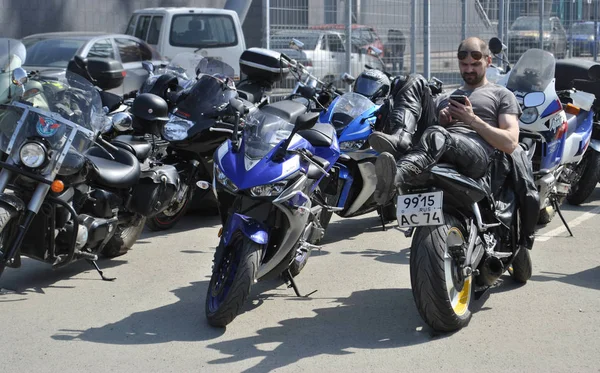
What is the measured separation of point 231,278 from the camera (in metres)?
5.27

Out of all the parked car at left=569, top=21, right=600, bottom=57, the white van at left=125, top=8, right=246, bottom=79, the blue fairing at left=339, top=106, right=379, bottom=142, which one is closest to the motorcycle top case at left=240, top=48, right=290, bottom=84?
the blue fairing at left=339, top=106, right=379, bottom=142

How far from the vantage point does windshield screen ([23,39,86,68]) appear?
43.6 feet

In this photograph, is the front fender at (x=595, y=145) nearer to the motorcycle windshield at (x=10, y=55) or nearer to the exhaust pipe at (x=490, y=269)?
the exhaust pipe at (x=490, y=269)

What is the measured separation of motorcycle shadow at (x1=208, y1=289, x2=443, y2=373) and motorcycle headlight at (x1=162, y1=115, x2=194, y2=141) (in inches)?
98.3

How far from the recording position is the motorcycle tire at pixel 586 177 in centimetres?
933

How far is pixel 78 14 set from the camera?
18.9m

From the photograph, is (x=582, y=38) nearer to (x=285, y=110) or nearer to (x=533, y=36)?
(x=533, y=36)

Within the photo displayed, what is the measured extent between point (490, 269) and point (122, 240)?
2845 mm

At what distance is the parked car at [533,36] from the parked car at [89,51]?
5.88m

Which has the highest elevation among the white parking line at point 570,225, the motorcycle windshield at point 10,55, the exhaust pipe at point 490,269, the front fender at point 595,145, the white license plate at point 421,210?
the motorcycle windshield at point 10,55

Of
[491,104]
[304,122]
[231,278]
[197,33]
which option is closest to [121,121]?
[304,122]

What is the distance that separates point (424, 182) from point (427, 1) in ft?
31.7

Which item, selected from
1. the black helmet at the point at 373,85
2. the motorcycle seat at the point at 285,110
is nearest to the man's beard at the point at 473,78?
the motorcycle seat at the point at 285,110

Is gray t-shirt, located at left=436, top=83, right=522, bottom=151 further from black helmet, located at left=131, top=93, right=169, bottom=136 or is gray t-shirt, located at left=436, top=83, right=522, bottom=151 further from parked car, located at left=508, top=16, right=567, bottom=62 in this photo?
parked car, located at left=508, top=16, right=567, bottom=62
